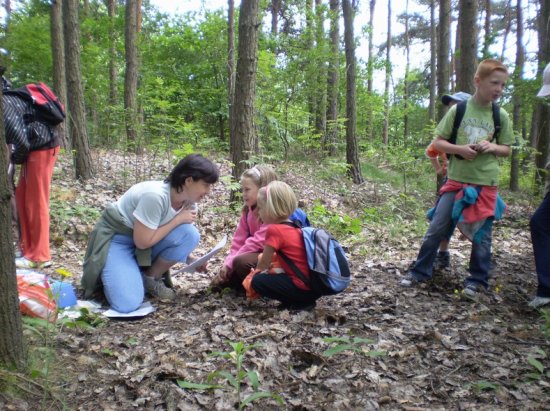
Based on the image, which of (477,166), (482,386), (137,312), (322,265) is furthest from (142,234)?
(477,166)

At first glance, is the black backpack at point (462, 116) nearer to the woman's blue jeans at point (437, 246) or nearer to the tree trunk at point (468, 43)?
the woman's blue jeans at point (437, 246)

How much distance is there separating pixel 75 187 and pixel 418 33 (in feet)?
77.0

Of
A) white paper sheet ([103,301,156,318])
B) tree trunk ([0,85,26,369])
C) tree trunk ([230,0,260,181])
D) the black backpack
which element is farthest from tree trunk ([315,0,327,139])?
tree trunk ([0,85,26,369])

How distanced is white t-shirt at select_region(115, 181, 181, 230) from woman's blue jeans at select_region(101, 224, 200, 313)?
0.63 ft

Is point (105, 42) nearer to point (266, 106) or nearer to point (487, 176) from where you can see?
point (266, 106)

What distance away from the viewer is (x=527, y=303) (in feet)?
12.2

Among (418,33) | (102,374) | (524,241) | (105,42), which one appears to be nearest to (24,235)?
(102,374)

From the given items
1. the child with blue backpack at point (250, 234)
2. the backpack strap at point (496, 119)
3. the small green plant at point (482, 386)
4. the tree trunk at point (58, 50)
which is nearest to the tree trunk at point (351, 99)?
the tree trunk at point (58, 50)

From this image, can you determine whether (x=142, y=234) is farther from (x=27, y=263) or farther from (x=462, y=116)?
(x=462, y=116)

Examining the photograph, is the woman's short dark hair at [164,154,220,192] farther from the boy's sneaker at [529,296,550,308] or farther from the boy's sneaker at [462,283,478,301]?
the boy's sneaker at [529,296,550,308]

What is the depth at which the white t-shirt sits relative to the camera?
11.5ft

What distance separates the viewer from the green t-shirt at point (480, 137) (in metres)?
3.86

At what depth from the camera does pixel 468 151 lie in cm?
376

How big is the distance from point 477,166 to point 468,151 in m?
0.20
